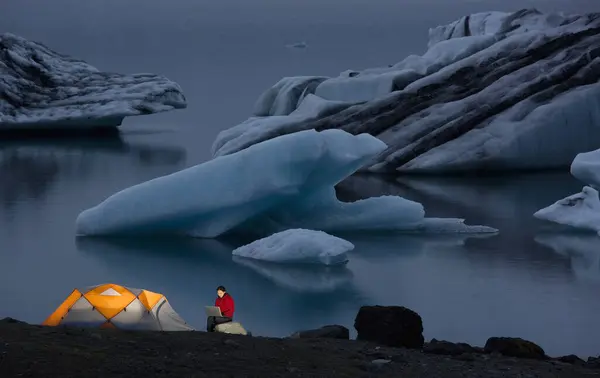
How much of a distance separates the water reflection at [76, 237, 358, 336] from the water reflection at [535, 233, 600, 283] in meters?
2.48

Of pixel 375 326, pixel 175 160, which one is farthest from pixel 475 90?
pixel 375 326

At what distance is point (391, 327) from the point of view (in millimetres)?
8641

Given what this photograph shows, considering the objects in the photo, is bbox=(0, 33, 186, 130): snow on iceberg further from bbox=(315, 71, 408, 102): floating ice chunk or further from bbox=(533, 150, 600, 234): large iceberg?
bbox=(533, 150, 600, 234): large iceberg

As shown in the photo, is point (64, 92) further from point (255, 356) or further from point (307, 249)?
point (255, 356)

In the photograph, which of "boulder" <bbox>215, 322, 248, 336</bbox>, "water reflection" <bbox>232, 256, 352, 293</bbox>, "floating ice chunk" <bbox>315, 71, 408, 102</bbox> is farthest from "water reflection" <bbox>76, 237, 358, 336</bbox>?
"floating ice chunk" <bbox>315, 71, 408, 102</bbox>

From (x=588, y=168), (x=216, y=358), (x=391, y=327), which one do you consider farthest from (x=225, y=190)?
(x=216, y=358)

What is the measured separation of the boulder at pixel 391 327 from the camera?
28.1 feet

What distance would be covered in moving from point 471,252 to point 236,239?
273 cm

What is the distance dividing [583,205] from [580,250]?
137 cm

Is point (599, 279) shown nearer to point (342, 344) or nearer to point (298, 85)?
point (342, 344)

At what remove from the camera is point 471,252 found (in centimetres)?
1370

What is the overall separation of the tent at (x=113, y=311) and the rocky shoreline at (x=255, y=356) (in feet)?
3.21

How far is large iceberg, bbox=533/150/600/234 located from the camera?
1488cm

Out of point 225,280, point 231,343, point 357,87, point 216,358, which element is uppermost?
point 357,87
